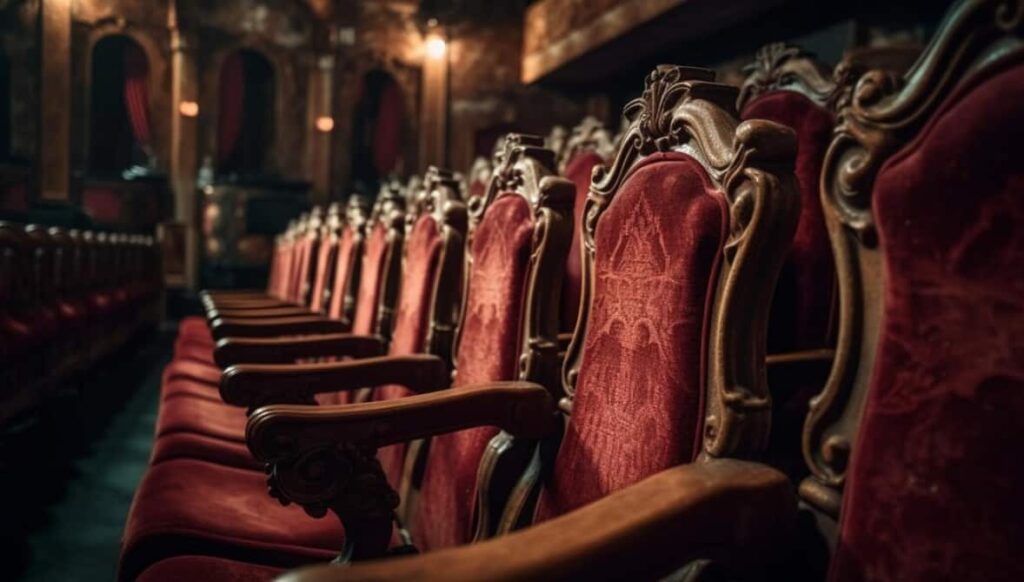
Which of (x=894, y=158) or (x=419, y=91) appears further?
(x=419, y=91)

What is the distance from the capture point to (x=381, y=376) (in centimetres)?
117

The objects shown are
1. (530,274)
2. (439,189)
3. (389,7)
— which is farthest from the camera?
(389,7)

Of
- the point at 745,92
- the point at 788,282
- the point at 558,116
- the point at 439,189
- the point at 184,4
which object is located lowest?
the point at 788,282

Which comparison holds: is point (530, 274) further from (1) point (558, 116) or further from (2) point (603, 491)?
(1) point (558, 116)

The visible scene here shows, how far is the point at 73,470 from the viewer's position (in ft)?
6.95

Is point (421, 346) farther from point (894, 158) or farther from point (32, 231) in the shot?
point (32, 231)

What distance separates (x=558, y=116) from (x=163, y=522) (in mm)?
8369

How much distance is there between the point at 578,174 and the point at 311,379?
0.93 metres

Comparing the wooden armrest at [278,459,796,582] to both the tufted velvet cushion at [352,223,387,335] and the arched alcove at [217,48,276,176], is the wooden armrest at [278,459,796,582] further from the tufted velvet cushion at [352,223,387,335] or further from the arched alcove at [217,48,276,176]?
the arched alcove at [217,48,276,176]

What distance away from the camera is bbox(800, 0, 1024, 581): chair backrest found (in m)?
0.42

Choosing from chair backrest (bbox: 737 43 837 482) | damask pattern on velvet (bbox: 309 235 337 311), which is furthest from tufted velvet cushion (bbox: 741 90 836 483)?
damask pattern on velvet (bbox: 309 235 337 311)

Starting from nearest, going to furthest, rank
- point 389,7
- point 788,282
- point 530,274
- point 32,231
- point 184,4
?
point 530,274
point 788,282
point 32,231
point 184,4
point 389,7

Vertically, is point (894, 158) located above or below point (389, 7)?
below

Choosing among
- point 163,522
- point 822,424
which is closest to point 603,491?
point 822,424
